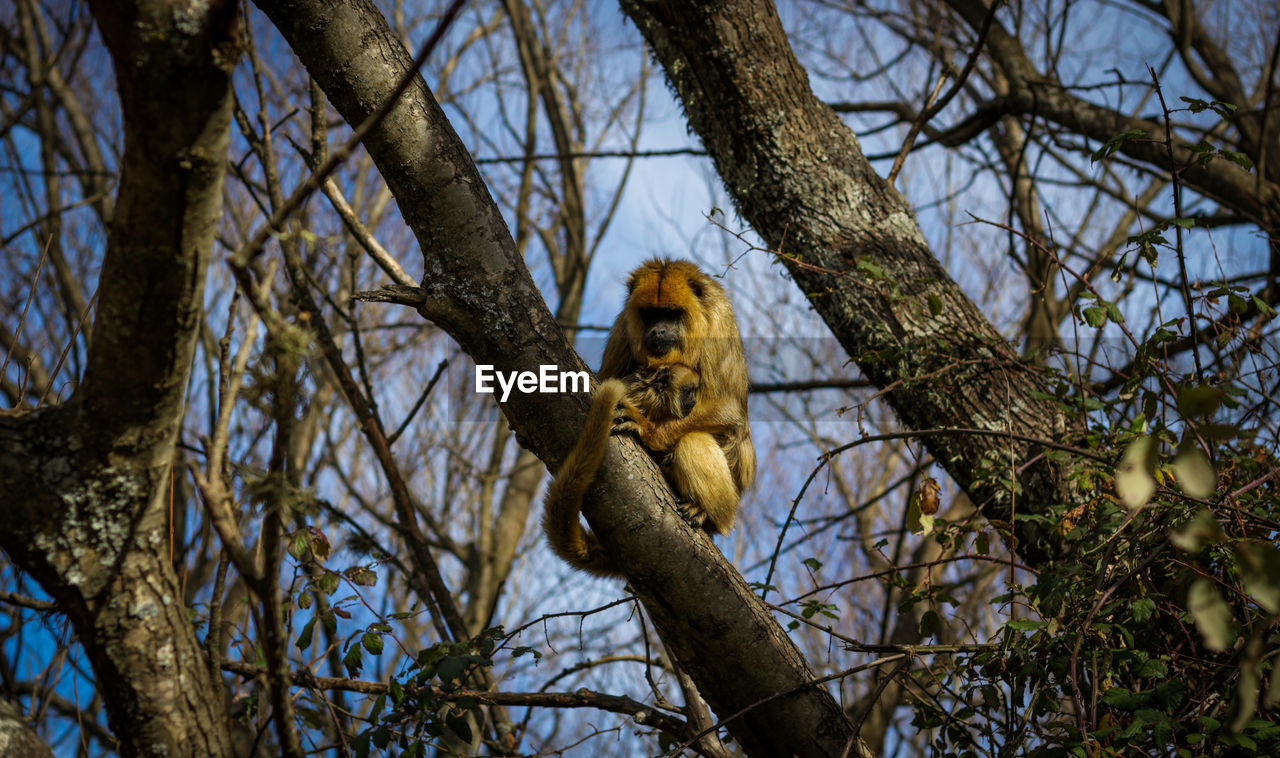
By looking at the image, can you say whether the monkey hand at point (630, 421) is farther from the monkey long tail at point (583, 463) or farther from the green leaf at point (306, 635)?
the green leaf at point (306, 635)

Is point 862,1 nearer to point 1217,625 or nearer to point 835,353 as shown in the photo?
point 835,353

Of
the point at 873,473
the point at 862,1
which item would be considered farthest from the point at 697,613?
the point at 873,473

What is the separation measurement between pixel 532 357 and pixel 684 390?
163 cm

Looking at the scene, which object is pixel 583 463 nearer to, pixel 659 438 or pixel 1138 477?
pixel 659 438

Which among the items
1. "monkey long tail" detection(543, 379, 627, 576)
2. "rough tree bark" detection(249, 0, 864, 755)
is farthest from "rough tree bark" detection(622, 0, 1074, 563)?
"monkey long tail" detection(543, 379, 627, 576)

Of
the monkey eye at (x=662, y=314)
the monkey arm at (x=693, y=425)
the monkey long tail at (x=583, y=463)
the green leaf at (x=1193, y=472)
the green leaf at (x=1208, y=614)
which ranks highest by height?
the monkey eye at (x=662, y=314)

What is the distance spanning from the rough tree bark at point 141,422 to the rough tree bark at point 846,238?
2695 millimetres

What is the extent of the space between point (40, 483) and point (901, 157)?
12.4ft

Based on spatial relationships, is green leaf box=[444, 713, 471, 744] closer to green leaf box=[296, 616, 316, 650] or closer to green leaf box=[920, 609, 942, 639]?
green leaf box=[296, 616, 316, 650]

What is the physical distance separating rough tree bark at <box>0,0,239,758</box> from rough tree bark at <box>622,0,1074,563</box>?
2.70m

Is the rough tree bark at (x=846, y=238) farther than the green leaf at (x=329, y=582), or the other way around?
the rough tree bark at (x=846, y=238)

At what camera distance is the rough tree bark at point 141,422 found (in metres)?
1.67

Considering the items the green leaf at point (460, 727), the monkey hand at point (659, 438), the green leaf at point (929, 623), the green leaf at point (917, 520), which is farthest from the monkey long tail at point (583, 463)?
the green leaf at point (929, 623)

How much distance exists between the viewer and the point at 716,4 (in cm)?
438
